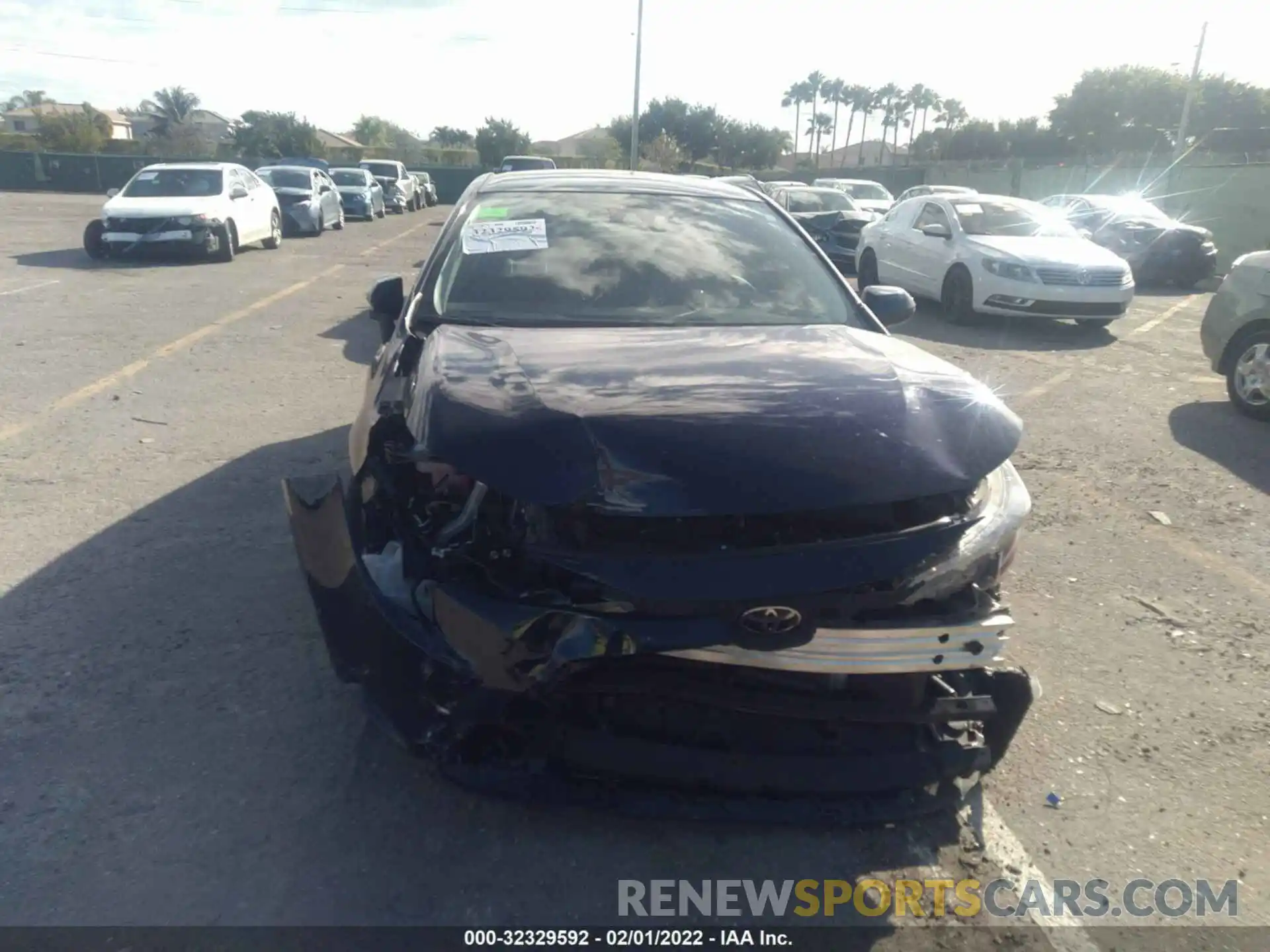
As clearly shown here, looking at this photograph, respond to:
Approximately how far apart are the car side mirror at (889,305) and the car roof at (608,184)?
2.71 feet

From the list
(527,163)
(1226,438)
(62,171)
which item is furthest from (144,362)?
(62,171)

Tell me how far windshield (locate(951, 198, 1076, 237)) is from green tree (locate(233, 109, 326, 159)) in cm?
4944

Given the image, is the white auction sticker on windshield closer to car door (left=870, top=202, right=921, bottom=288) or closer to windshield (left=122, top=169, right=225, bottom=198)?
car door (left=870, top=202, right=921, bottom=288)

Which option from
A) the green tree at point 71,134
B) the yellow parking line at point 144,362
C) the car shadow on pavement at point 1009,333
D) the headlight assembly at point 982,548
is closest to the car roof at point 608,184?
the headlight assembly at point 982,548

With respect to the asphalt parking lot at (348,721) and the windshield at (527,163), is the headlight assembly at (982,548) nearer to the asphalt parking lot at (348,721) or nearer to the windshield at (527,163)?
the asphalt parking lot at (348,721)

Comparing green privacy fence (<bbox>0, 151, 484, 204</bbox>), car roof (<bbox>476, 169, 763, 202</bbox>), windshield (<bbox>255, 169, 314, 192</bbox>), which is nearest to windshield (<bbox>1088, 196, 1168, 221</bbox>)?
car roof (<bbox>476, 169, 763, 202</bbox>)

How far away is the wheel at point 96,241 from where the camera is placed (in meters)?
15.3

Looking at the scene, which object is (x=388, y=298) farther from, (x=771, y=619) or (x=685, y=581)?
(x=771, y=619)

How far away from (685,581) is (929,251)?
1157 centimetres

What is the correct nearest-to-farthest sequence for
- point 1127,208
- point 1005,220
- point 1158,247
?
1. point 1005,220
2. point 1158,247
3. point 1127,208

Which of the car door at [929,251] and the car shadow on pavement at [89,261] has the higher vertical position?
the car door at [929,251]

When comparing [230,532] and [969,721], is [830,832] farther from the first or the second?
[230,532]

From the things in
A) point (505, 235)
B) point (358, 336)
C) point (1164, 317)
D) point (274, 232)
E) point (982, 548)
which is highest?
point (505, 235)

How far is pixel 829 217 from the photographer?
17250 mm
